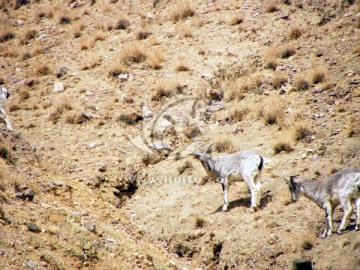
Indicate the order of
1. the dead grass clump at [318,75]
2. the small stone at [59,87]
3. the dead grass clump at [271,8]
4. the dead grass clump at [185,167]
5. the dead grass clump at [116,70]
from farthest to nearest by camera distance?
the dead grass clump at [271,8] → the dead grass clump at [116,70] → the small stone at [59,87] → the dead grass clump at [318,75] → the dead grass clump at [185,167]

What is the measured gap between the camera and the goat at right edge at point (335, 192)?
9.52 metres

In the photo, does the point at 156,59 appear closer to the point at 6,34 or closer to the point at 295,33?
the point at 295,33

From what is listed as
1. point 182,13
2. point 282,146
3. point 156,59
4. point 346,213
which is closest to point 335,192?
point 346,213

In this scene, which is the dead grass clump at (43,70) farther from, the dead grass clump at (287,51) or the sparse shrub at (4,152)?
the dead grass clump at (287,51)

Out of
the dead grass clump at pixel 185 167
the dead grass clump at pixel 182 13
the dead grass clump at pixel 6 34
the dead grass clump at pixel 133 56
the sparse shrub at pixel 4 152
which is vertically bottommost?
the dead grass clump at pixel 185 167

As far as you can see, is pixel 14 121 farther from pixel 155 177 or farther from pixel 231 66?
pixel 231 66

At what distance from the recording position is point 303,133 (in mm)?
14469

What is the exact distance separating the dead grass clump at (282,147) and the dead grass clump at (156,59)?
797 cm

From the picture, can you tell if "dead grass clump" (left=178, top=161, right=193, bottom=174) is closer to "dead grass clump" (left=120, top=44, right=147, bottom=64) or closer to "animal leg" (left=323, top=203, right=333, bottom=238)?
"animal leg" (left=323, top=203, right=333, bottom=238)

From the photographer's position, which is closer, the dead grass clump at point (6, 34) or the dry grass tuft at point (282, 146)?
the dry grass tuft at point (282, 146)

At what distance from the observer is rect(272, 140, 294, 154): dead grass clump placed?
1420 centimetres

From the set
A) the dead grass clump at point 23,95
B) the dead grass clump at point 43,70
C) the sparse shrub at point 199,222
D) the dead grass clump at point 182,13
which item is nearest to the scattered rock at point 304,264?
the sparse shrub at point 199,222

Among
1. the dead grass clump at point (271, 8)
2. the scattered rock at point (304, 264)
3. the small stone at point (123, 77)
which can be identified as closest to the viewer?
the scattered rock at point (304, 264)

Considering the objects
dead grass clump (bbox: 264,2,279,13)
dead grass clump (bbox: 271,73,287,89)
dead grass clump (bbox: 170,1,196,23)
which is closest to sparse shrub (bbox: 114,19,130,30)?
dead grass clump (bbox: 170,1,196,23)
